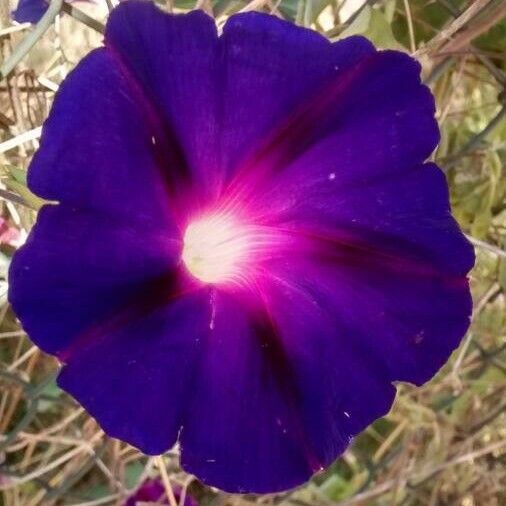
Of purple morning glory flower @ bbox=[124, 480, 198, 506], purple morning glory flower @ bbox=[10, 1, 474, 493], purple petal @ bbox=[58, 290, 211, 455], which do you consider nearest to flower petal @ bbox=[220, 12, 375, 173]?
purple morning glory flower @ bbox=[10, 1, 474, 493]

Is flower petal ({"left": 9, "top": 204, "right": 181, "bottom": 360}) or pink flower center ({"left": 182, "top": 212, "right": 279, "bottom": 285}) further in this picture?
pink flower center ({"left": 182, "top": 212, "right": 279, "bottom": 285})

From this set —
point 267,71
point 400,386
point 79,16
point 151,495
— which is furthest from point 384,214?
point 400,386

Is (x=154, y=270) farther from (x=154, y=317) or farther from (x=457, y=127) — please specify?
(x=457, y=127)

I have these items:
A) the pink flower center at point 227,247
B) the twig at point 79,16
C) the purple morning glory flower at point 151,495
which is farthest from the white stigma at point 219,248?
the purple morning glory flower at point 151,495

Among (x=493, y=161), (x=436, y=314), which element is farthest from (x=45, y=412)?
(x=436, y=314)

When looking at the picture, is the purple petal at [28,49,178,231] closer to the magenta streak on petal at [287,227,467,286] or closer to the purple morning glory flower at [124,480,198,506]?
the magenta streak on petal at [287,227,467,286]

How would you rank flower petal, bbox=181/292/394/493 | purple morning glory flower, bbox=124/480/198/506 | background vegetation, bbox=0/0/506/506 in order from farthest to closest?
purple morning glory flower, bbox=124/480/198/506 < background vegetation, bbox=0/0/506/506 < flower petal, bbox=181/292/394/493

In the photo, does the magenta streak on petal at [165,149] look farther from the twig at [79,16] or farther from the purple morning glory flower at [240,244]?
the twig at [79,16]
